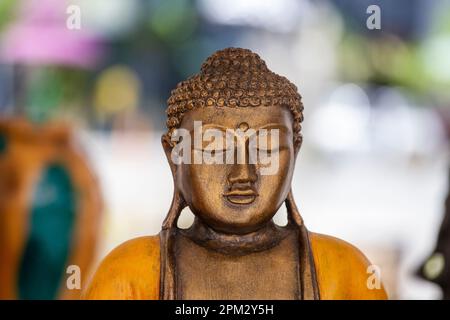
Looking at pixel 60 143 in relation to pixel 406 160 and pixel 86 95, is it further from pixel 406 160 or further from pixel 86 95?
pixel 406 160

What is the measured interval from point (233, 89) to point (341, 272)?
448mm

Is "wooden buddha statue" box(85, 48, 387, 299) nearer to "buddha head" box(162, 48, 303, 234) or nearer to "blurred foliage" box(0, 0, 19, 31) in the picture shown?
"buddha head" box(162, 48, 303, 234)

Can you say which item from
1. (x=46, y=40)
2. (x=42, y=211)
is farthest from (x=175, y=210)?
(x=46, y=40)

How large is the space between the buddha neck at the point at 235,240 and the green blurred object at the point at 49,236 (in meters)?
1.54

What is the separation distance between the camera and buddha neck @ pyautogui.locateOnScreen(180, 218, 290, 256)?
6.73ft

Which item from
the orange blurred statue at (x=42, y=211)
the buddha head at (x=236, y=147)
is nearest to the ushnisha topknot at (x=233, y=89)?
the buddha head at (x=236, y=147)

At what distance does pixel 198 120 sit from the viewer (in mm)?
2004

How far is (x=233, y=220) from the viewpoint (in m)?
2.00

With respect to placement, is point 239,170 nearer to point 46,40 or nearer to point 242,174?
point 242,174

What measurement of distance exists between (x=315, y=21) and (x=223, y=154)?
236 centimetres

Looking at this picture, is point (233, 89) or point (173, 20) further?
point (173, 20)

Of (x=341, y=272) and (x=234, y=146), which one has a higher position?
(x=234, y=146)

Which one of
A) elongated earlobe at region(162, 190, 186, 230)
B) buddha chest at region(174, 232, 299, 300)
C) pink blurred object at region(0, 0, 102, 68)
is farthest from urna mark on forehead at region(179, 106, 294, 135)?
pink blurred object at region(0, 0, 102, 68)
